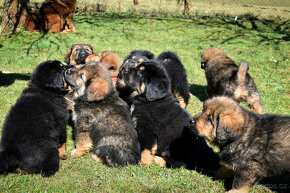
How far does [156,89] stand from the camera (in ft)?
14.6

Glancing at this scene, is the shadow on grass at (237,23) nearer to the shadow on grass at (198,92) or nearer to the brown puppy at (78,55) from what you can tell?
the shadow on grass at (198,92)

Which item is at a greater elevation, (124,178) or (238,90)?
(238,90)

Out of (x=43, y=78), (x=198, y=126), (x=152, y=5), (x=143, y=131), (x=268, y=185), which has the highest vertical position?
(x=152, y=5)

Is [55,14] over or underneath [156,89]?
over

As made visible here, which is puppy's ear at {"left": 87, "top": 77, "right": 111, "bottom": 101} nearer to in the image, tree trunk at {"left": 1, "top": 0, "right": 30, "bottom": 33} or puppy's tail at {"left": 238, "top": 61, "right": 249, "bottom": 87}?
puppy's tail at {"left": 238, "top": 61, "right": 249, "bottom": 87}

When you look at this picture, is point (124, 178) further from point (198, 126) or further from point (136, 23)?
point (136, 23)

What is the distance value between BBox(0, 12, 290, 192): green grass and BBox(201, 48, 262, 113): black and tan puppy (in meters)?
0.73

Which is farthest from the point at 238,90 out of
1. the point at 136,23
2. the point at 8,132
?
the point at 136,23

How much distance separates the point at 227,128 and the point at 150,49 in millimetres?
8191

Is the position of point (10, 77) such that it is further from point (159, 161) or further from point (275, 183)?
point (275, 183)

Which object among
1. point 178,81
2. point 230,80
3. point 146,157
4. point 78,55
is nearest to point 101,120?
point 146,157

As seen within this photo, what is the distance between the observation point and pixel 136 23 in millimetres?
15648

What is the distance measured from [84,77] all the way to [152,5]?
54.9 feet

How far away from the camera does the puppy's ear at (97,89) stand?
4316mm
